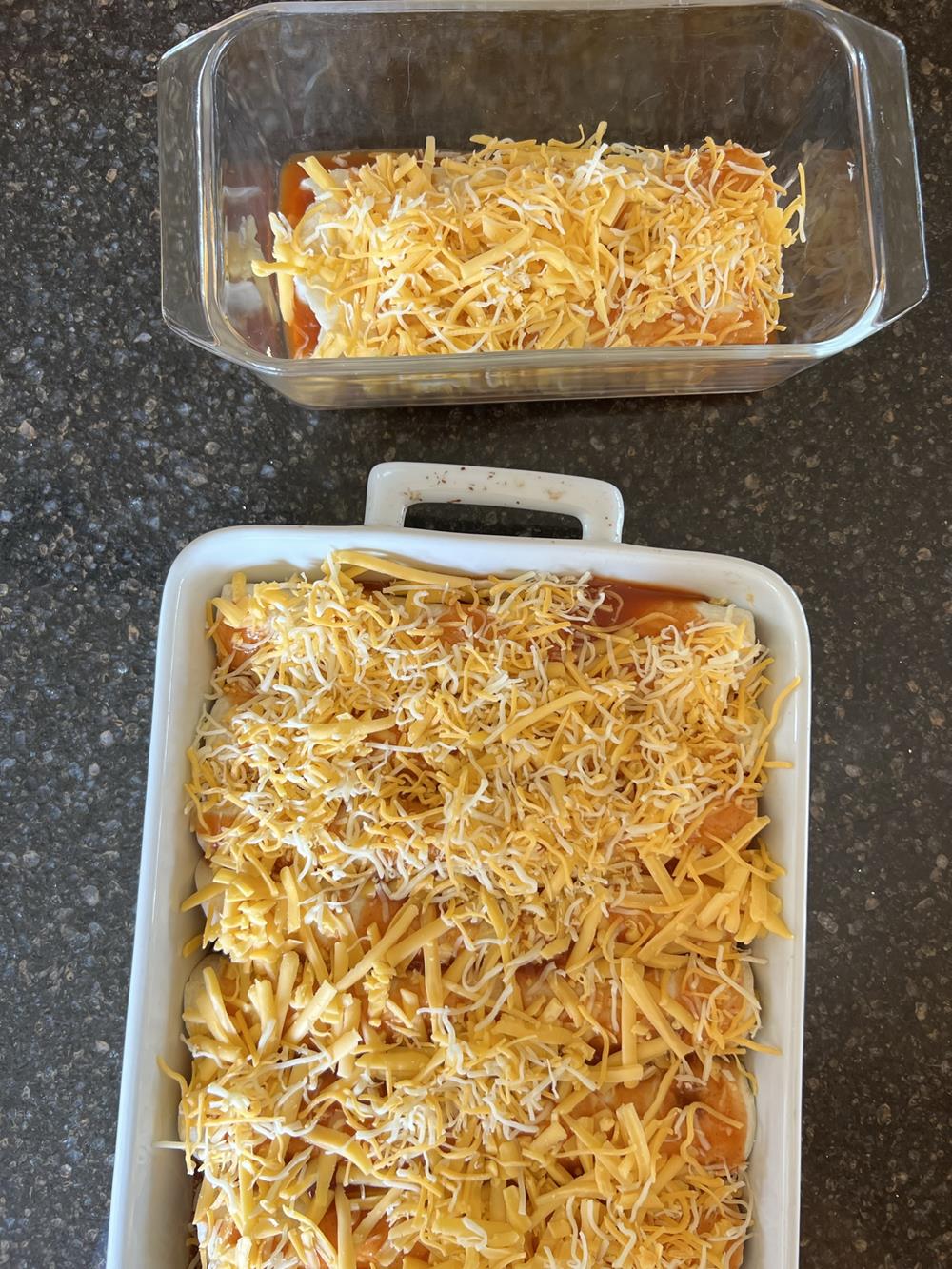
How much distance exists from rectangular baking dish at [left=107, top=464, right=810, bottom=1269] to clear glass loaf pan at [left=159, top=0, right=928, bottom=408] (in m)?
0.15

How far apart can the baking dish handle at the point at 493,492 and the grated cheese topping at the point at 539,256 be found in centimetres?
14

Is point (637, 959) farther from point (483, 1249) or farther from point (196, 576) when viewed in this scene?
point (196, 576)

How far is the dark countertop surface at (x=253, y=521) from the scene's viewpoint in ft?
3.22

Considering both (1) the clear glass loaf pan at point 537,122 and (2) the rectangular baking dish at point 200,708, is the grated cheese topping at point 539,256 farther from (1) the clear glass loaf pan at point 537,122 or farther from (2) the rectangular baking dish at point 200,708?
(2) the rectangular baking dish at point 200,708

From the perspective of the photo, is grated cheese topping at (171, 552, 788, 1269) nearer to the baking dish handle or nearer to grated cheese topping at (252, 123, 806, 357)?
the baking dish handle

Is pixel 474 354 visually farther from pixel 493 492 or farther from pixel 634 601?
pixel 634 601

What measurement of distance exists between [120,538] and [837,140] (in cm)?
92

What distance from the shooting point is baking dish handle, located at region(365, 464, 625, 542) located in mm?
896

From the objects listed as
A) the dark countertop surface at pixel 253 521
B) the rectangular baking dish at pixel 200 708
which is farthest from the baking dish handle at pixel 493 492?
the dark countertop surface at pixel 253 521

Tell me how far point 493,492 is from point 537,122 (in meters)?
0.48

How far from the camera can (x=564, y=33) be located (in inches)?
38.5

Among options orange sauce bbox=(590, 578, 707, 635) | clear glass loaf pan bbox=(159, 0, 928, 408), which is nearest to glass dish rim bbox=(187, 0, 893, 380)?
clear glass loaf pan bbox=(159, 0, 928, 408)

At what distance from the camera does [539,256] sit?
923 mm

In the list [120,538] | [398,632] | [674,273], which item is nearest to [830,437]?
[674,273]
